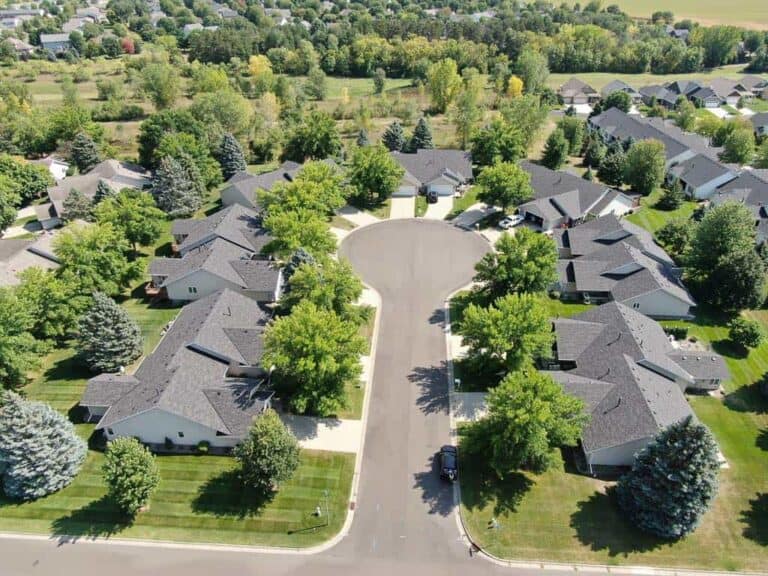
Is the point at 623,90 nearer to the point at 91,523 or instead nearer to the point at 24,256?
the point at 24,256

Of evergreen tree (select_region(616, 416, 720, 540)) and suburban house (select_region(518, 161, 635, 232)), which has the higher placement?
evergreen tree (select_region(616, 416, 720, 540))

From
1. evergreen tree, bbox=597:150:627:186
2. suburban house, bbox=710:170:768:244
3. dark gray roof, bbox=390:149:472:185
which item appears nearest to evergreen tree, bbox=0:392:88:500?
dark gray roof, bbox=390:149:472:185

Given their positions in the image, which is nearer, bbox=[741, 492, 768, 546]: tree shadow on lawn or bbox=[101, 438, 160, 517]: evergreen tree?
bbox=[101, 438, 160, 517]: evergreen tree

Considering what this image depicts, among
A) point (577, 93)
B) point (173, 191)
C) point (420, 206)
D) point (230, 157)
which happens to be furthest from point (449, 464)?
point (577, 93)

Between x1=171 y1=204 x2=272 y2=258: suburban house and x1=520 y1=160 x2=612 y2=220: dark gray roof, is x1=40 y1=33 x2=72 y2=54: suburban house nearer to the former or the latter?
x1=171 y1=204 x2=272 y2=258: suburban house

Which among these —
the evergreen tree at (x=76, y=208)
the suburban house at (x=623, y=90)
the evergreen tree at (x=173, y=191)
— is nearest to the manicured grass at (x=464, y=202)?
the evergreen tree at (x=173, y=191)

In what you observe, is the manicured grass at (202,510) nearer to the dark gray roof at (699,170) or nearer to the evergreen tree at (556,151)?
the evergreen tree at (556,151)
